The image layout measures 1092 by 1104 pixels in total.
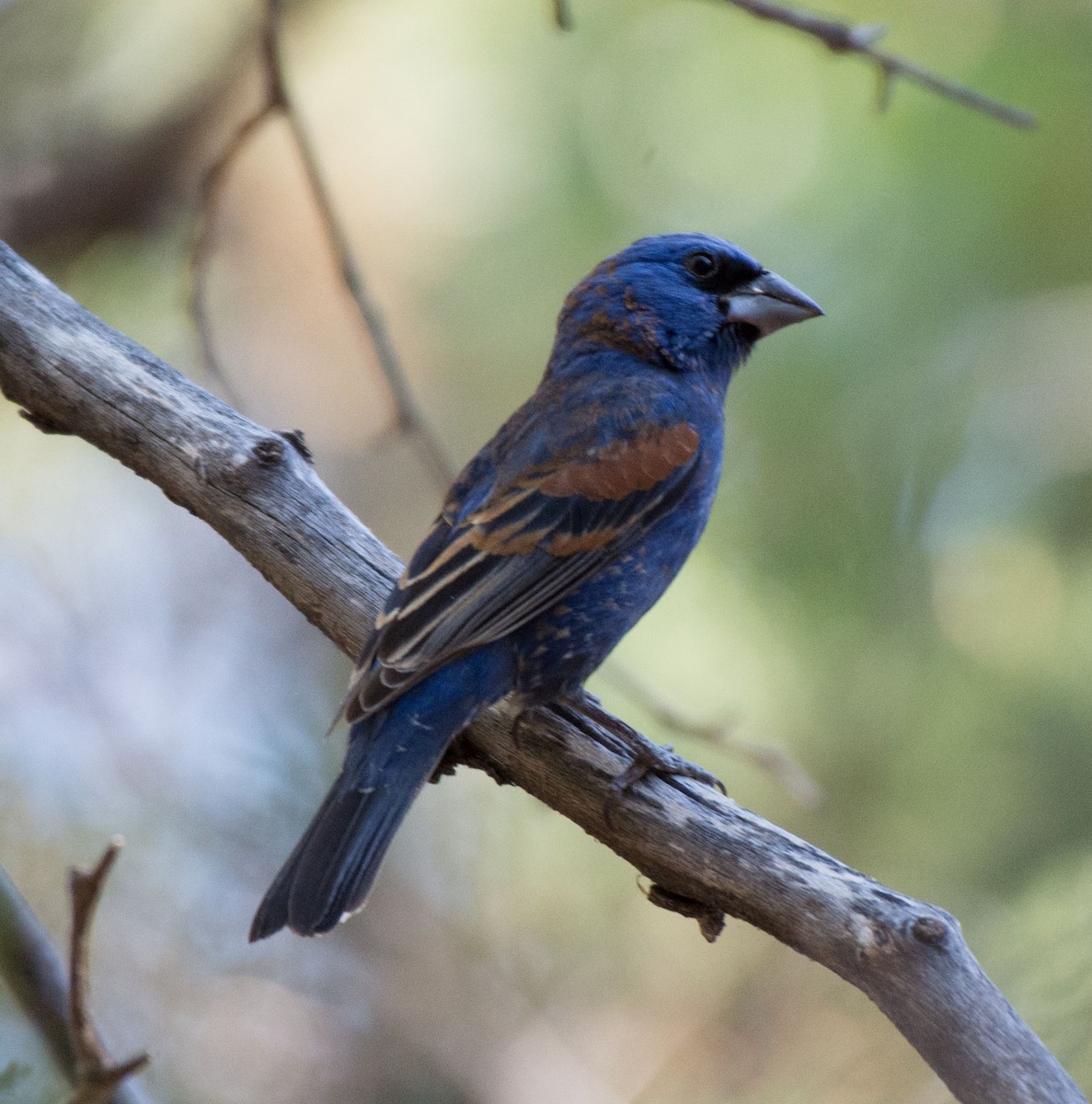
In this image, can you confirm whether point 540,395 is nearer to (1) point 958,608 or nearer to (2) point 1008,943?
(1) point 958,608

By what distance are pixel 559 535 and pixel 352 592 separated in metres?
0.56

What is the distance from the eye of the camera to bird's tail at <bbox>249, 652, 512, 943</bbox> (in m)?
2.90

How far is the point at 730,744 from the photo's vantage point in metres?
3.64

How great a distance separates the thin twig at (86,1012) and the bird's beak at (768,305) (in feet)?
8.95

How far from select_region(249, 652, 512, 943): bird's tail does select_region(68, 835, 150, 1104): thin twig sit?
1.03 meters

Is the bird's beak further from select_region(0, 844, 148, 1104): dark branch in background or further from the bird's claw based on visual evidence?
select_region(0, 844, 148, 1104): dark branch in background

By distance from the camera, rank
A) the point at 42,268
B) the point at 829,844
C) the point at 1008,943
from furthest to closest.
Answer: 1. the point at 42,268
2. the point at 829,844
3. the point at 1008,943

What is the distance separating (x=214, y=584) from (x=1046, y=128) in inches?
138

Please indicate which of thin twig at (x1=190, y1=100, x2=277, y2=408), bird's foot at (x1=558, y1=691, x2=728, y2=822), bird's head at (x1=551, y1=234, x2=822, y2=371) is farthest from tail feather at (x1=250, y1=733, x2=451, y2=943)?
bird's head at (x1=551, y1=234, x2=822, y2=371)

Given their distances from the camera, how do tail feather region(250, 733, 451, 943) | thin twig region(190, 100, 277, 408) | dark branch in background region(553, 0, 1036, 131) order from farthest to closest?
thin twig region(190, 100, 277, 408) → dark branch in background region(553, 0, 1036, 131) → tail feather region(250, 733, 451, 943)

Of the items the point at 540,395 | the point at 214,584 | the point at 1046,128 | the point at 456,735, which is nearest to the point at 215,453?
the point at 456,735

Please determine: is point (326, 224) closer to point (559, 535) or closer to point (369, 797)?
point (559, 535)

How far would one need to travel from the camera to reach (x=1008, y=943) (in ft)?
11.6

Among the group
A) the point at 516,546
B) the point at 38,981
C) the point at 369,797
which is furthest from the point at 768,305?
the point at 38,981
